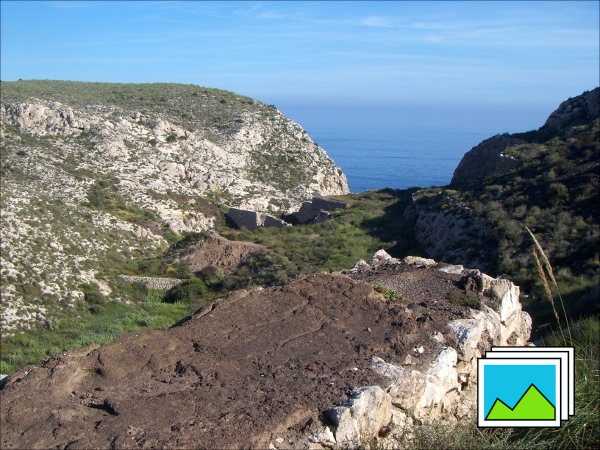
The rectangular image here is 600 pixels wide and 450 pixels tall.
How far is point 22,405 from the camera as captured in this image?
189 inches

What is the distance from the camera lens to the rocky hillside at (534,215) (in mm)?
16375

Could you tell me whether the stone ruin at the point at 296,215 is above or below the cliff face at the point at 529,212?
below

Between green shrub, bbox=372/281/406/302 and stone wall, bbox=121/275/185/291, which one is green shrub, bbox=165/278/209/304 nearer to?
stone wall, bbox=121/275/185/291

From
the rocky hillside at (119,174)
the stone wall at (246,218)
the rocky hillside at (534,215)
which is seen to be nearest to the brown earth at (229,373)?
the rocky hillside at (534,215)

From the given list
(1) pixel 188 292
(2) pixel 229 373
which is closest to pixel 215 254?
(1) pixel 188 292

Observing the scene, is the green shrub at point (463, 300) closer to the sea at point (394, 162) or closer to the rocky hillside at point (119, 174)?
the rocky hillside at point (119, 174)

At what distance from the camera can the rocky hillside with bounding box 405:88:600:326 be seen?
16375mm

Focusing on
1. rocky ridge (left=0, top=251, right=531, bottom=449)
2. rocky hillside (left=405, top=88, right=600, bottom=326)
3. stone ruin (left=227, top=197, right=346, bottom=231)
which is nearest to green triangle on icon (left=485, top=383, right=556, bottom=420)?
rocky ridge (left=0, top=251, right=531, bottom=449)

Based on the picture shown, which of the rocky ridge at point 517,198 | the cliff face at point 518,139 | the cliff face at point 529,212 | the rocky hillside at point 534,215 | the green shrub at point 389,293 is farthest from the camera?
the cliff face at point 518,139

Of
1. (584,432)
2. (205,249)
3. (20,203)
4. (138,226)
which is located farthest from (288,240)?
(584,432)

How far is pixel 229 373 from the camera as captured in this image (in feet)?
18.8

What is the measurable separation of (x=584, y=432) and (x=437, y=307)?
386 centimetres

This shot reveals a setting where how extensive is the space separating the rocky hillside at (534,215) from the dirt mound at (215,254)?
25.7ft

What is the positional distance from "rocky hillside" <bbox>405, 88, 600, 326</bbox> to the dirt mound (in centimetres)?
783
